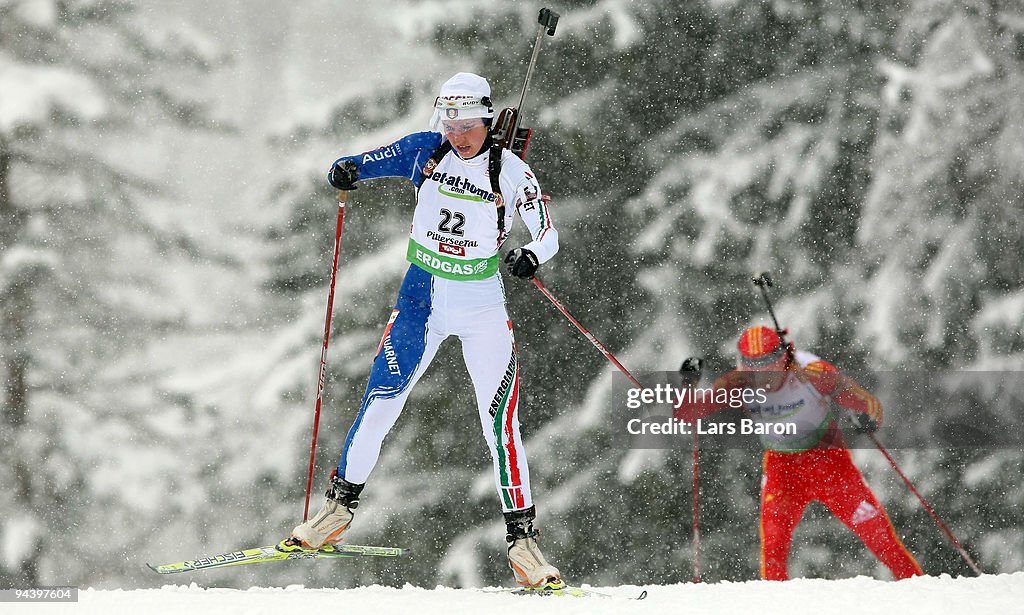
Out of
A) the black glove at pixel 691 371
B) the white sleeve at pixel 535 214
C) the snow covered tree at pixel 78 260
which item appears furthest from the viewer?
the snow covered tree at pixel 78 260

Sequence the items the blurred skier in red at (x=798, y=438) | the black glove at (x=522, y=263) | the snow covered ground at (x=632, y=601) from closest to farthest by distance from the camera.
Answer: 1. the snow covered ground at (x=632, y=601)
2. the black glove at (x=522, y=263)
3. the blurred skier in red at (x=798, y=438)

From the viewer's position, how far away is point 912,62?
10.1 metres

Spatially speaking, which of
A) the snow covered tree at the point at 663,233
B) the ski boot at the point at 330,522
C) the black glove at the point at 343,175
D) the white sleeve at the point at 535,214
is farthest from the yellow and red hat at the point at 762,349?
the snow covered tree at the point at 663,233

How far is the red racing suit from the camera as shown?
536 cm

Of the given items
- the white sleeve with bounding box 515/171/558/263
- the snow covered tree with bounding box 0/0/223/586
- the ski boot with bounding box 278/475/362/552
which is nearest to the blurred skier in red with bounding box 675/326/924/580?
the white sleeve with bounding box 515/171/558/263

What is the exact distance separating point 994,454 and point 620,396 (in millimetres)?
4778

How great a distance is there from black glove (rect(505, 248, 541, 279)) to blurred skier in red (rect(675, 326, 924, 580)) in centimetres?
196

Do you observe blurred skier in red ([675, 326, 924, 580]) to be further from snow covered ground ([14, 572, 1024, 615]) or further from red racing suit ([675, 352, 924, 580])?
snow covered ground ([14, 572, 1024, 615])

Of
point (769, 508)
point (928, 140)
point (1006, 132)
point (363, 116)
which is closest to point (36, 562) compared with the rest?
point (363, 116)

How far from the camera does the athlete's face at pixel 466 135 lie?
4012 millimetres

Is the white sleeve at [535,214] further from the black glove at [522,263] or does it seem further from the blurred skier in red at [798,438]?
the blurred skier in red at [798,438]

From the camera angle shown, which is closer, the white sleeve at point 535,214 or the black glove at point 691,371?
the white sleeve at point 535,214

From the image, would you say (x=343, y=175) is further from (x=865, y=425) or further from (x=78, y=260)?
(x=78, y=260)

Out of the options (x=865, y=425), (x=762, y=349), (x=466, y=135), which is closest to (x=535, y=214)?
(x=466, y=135)
